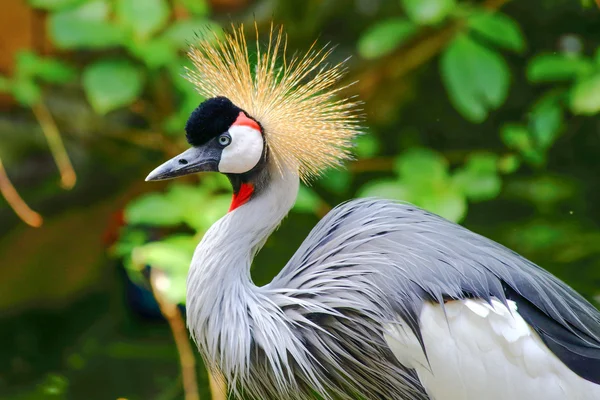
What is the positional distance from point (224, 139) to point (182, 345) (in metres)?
1.06

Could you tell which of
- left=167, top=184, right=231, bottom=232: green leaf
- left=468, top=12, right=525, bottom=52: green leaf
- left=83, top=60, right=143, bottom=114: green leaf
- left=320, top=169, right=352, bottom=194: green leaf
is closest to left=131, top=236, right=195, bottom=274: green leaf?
left=167, top=184, right=231, bottom=232: green leaf

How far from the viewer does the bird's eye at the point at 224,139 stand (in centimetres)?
141

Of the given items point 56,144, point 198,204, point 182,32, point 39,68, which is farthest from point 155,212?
point 56,144

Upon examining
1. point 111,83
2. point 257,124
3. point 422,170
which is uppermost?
point 111,83

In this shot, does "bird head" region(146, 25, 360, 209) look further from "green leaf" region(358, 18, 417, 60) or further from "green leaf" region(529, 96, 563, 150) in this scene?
"green leaf" region(529, 96, 563, 150)

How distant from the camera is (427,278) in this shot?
139 cm

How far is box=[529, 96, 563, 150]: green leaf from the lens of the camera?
2141 mm

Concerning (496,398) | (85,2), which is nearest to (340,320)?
(496,398)

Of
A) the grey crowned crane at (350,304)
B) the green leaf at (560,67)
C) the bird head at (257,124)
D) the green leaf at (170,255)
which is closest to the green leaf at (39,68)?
the green leaf at (170,255)

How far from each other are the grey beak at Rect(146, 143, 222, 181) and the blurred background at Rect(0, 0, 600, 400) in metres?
0.67

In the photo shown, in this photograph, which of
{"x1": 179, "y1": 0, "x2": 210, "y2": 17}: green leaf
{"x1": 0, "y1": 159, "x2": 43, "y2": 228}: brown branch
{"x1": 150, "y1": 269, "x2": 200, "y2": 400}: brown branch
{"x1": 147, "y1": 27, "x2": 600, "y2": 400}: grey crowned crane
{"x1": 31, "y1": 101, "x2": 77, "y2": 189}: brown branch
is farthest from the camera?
{"x1": 31, "y1": 101, "x2": 77, "y2": 189}: brown branch

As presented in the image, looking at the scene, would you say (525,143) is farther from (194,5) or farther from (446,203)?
(194,5)

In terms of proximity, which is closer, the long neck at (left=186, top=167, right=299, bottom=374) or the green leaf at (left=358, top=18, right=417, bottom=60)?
the long neck at (left=186, top=167, right=299, bottom=374)

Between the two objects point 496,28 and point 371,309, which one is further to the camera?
point 496,28
